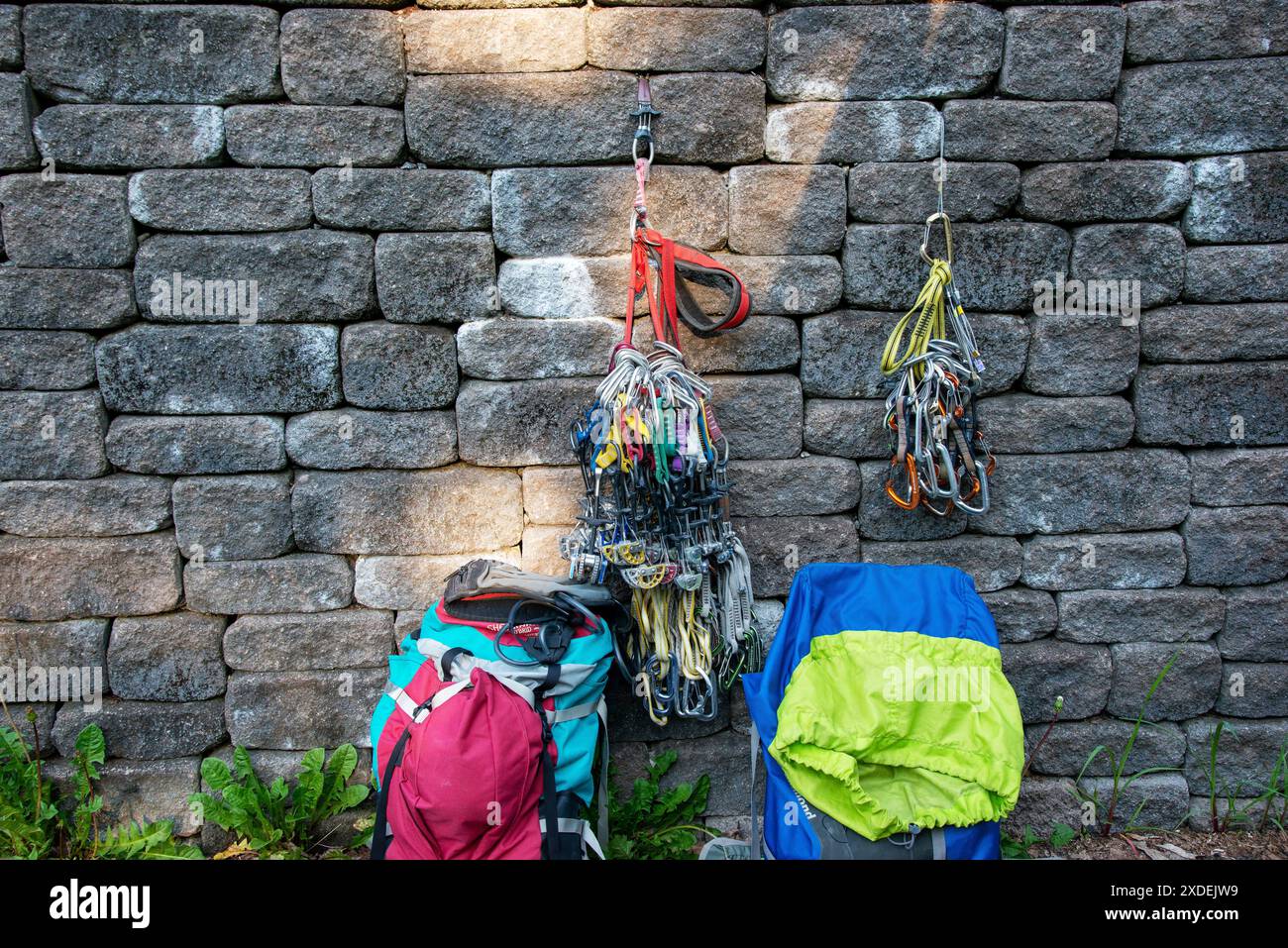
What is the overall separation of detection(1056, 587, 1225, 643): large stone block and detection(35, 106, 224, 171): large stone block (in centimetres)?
329

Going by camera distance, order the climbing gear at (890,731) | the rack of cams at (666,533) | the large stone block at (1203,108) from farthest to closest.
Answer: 1. the large stone block at (1203,108)
2. the rack of cams at (666,533)
3. the climbing gear at (890,731)

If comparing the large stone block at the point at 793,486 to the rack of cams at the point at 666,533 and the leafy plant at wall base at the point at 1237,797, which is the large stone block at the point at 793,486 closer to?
the rack of cams at the point at 666,533

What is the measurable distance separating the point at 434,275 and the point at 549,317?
0.40 metres

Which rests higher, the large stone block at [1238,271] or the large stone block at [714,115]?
the large stone block at [714,115]

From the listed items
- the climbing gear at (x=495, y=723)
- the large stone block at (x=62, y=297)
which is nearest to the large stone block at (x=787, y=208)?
the climbing gear at (x=495, y=723)

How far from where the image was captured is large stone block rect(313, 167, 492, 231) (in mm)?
2658

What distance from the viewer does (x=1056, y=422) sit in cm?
281

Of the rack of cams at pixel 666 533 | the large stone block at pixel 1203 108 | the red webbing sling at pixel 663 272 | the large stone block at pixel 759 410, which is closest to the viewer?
the rack of cams at pixel 666 533

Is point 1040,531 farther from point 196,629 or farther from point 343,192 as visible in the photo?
point 196,629

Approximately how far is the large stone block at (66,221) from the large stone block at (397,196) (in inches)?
25.2

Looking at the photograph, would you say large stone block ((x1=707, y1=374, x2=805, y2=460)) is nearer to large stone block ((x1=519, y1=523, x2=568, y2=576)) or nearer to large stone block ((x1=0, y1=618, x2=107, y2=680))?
large stone block ((x1=519, y1=523, x2=568, y2=576))

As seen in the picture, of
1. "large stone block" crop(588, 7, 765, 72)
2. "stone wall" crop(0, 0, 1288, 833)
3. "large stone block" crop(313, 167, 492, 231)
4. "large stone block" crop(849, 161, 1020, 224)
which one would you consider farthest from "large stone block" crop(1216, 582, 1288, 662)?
"large stone block" crop(313, 167, 492, 231)

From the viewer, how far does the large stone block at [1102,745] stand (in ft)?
9.61

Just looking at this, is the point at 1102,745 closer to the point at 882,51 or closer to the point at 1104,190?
the point at 1104,190
